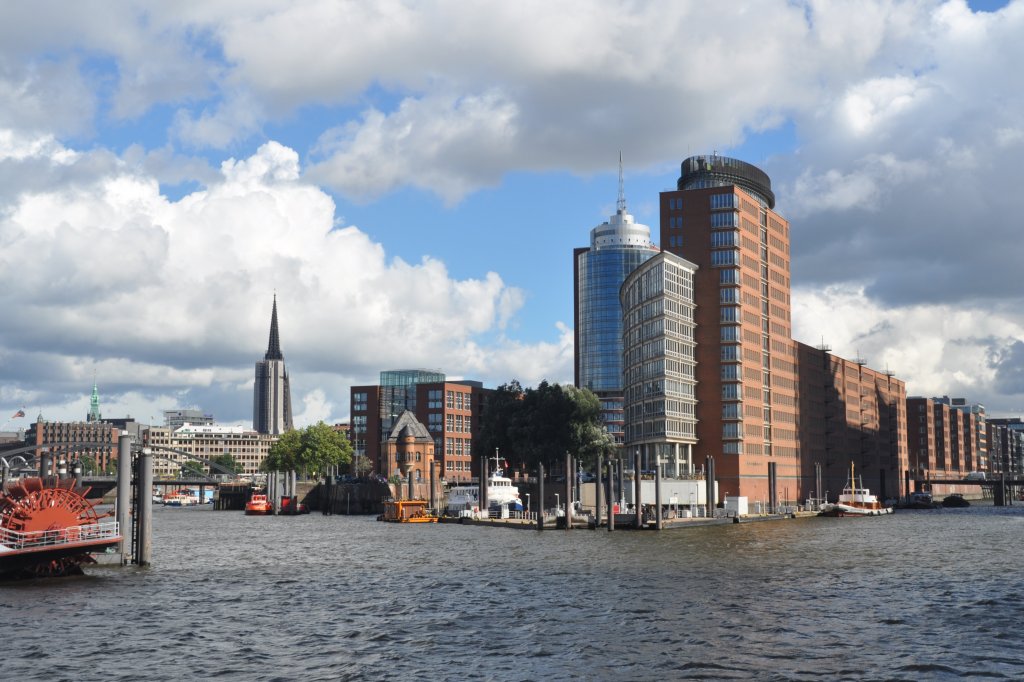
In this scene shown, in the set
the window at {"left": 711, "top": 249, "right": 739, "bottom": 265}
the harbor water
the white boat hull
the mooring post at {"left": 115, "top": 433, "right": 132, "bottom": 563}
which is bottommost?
the white boat hull

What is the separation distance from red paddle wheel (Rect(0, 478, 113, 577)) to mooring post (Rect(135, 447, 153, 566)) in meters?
3.30

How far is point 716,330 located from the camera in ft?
643

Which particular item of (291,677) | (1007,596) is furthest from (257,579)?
(1007,596)

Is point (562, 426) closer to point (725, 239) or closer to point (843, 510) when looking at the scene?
point (725, 239)

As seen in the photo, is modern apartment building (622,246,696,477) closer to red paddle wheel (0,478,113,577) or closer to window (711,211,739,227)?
window (711,211,739,227)

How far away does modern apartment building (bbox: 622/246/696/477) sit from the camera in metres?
187

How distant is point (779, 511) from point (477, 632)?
5569 inches

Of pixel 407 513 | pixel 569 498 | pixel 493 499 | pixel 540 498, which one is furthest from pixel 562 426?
pixel 569 498

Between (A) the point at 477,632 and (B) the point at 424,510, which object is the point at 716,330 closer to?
(B) the point at 424,510

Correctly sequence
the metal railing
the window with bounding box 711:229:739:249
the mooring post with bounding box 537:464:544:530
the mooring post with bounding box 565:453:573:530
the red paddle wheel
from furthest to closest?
the window with bounding box 711:229:739:249 → the mooring post with bounding box 537:464:544:530 → the mooring post with bounding box 565:453:573:530 → the red paddle wheel → the metal railing

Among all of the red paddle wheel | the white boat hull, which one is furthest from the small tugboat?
the red paddle wheel

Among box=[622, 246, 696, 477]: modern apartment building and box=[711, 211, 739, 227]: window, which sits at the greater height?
box=[711, 211, 739, 227]: window

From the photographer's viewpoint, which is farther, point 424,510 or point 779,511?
point 779,511

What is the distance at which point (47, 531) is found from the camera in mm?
72312
